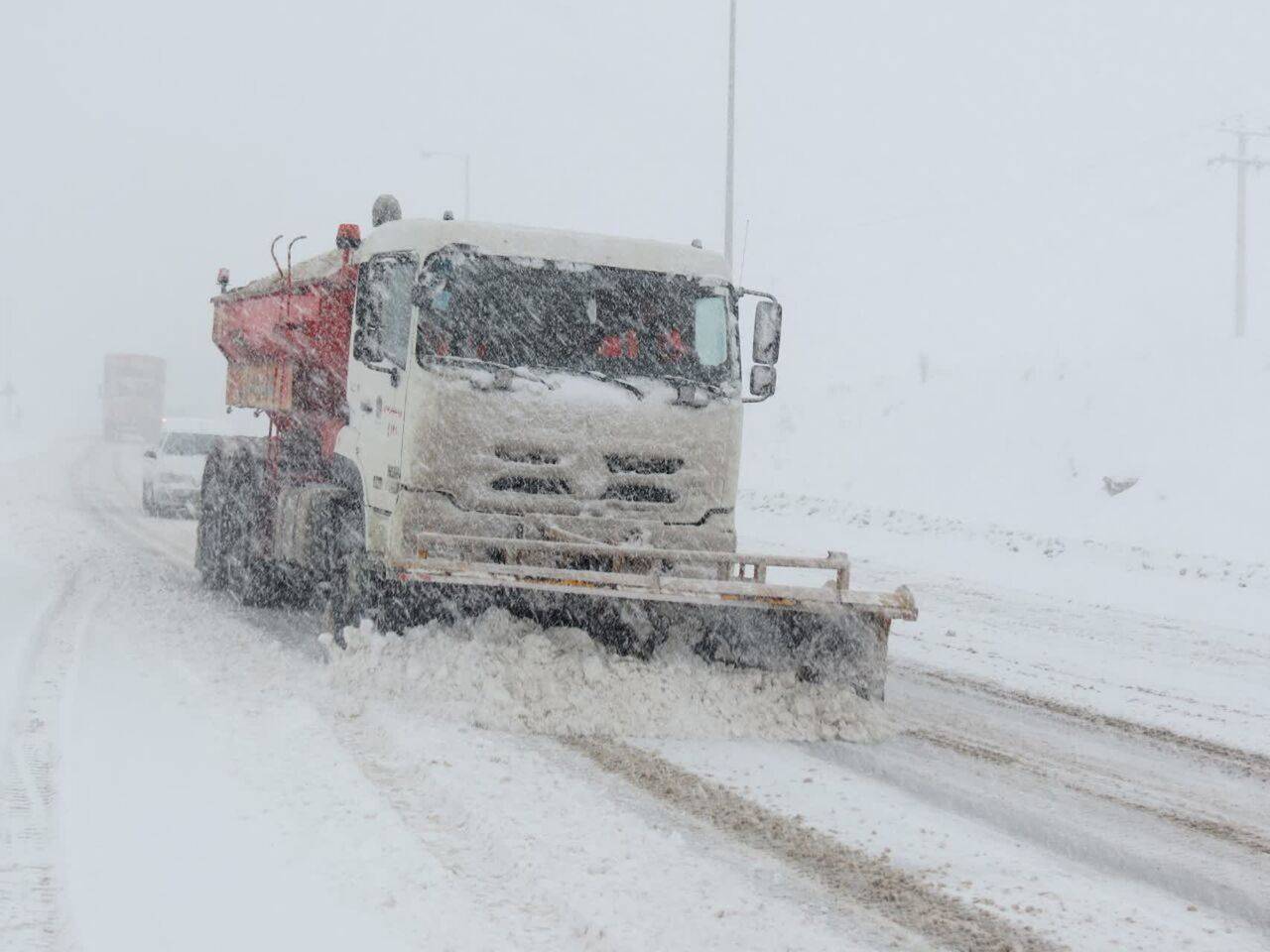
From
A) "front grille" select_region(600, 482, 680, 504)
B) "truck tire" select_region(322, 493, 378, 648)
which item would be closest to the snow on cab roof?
"front grille" select_region(600, 482, 680, 504)

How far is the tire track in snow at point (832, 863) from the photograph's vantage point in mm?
4434

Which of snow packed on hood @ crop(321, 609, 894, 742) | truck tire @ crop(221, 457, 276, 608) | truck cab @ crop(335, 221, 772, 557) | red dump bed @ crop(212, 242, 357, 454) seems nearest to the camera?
snow packed on hood @ crop(321, 609, 894, 742)

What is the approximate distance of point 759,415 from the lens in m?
35.5

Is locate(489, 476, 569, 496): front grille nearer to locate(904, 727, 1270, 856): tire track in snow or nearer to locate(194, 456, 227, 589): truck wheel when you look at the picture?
locate(904, 727, 1270, 856): tire track in snow

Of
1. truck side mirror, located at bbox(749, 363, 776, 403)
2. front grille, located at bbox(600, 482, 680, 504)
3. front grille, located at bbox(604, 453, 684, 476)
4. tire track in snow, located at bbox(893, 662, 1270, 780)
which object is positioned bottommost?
tire track in snow, located at bbox(893, 662, 1270, 780)

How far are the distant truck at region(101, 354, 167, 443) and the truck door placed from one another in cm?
4681

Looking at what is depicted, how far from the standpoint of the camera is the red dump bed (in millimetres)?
10008

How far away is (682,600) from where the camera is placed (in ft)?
23.9

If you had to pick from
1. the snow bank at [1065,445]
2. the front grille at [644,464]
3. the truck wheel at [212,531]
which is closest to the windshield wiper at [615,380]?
the front grille at [644,464]

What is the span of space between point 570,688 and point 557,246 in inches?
105

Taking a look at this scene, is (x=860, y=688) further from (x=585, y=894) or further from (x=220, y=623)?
(x=220, y=623)

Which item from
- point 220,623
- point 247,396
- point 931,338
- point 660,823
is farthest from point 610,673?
point 931,338

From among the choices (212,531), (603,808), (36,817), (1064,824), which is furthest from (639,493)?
(212,531)

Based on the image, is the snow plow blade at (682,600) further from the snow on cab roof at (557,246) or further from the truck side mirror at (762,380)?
the snow on cab roof at (557,246)
